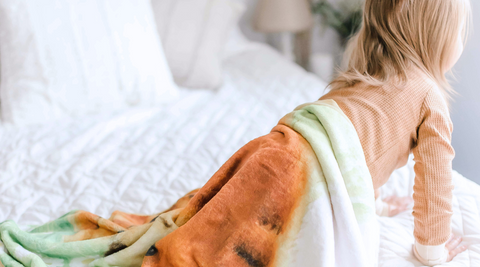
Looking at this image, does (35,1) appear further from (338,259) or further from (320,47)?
(320,47)

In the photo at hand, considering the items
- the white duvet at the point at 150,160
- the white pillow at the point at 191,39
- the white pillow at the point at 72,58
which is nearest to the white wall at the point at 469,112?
the white duvet at the point at 150,160

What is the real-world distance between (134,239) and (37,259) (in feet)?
0.52

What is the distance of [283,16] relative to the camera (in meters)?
2.01

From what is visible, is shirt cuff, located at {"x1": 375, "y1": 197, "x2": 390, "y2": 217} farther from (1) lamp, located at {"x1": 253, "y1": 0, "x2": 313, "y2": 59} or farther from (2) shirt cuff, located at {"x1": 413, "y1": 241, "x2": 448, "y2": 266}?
(1) lamp, located at {"x1": 253, "y1": 0, "x2": 313, "y2": 59}

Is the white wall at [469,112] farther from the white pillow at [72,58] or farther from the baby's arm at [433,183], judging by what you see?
the white pillow at [72,58]

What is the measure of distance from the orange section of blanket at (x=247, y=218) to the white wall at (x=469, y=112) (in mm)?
593

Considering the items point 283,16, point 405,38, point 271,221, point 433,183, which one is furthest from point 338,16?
point 271,221

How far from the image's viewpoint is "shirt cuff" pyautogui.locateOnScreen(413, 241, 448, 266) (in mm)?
651

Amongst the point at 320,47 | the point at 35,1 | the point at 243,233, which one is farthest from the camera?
the point at 320,47

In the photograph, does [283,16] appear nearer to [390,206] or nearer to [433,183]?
[390,206]

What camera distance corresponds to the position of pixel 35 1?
1.10m

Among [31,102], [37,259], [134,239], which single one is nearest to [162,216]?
[134,239]

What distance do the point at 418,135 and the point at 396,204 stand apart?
27 centimetres

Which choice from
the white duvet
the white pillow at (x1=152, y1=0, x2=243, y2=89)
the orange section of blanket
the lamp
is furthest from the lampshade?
the orange section of blanket
